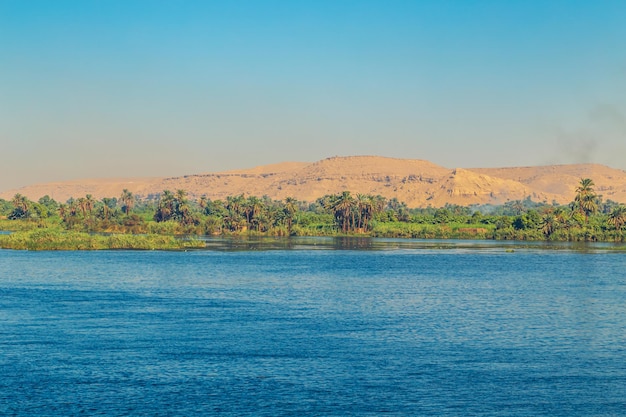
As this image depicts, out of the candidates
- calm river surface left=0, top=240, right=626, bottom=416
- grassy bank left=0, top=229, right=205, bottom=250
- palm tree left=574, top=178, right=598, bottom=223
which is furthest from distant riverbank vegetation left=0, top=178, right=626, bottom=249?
calm river surface left=0, top=240, right=626, bottom=416

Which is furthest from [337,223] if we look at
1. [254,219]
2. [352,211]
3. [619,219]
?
[619,219]

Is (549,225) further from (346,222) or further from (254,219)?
(254,219)

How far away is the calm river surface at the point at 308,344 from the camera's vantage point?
107ft

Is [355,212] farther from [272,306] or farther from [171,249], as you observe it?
[272,306]

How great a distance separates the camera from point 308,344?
141 ft

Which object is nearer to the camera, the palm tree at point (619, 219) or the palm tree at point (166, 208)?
the palm tree at point (619, 219)

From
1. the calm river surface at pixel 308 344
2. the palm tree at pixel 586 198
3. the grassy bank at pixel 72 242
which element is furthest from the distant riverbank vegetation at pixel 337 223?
the calm river surface at pixel 308 344

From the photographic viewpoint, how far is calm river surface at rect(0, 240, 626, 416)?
107 ft

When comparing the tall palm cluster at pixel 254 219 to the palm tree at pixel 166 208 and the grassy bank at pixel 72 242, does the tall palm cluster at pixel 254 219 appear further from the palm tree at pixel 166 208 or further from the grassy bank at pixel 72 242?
the grassy bank at pixel 72 242

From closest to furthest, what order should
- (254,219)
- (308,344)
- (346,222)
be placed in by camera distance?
(308,344), (254,219), (346,222)

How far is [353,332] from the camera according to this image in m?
47.5

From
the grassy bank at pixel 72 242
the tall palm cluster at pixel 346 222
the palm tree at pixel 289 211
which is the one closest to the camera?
the grassy bank at pixel 72 242

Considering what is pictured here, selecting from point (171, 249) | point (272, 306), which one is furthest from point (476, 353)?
point (171, 249)

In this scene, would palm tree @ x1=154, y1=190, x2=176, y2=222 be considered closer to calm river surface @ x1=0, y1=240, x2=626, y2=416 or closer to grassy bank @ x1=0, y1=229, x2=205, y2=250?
grassy bank @ x1=0, y1=229, x2=205, y2=250
